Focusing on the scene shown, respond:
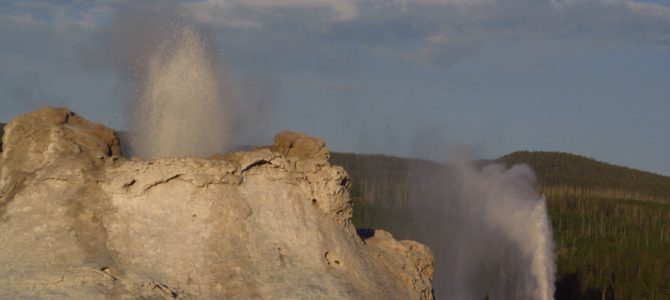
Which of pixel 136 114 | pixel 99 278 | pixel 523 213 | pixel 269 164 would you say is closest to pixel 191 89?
pixel 136 114

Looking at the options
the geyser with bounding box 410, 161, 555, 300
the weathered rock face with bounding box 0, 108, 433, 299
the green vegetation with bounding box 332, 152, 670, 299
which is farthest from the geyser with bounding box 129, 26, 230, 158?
the green vegetation with bounding box 332, 152, 670, 299

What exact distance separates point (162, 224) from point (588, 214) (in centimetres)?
11690

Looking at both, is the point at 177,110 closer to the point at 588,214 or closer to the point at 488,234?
the point at 488,234

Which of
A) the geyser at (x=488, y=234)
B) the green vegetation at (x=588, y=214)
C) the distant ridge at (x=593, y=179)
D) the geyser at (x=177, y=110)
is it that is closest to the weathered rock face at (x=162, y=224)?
the geyser at (x=177, y=110)

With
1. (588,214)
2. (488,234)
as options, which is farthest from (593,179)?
(488,234)

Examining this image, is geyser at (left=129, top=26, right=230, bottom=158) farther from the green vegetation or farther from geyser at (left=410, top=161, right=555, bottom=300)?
the green vegetation

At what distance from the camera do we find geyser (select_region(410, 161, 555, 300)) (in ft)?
135

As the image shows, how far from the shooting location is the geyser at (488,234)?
4100 centimetres

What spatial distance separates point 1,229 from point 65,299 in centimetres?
184

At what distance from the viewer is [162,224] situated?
15.9 meters

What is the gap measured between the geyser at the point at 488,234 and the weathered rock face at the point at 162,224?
21.1 metres

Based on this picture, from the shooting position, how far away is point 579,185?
17250cm

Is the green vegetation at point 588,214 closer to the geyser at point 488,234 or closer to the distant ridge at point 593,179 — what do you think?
the distant ridge at point 593,179

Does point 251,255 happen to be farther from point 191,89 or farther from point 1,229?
point 191,89
